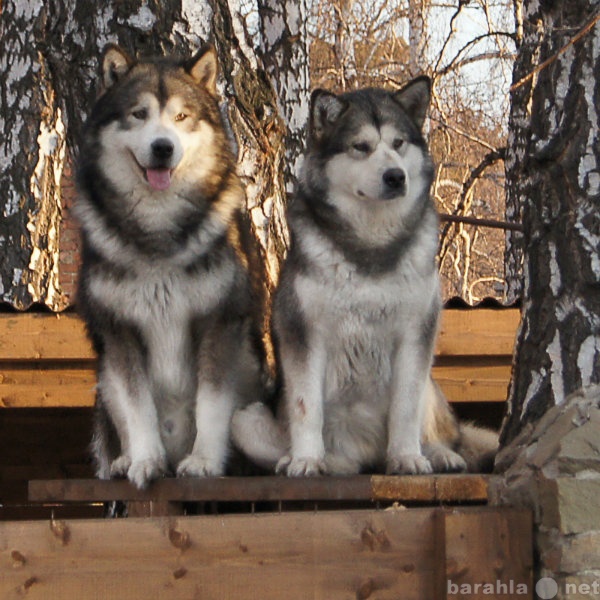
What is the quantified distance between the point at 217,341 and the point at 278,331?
230 millimetres

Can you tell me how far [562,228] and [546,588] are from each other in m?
1.39

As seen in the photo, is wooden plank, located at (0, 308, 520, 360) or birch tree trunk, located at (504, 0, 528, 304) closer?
wooden plank, located at (0, 308, 520, 360)

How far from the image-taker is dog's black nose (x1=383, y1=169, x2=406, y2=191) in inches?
148

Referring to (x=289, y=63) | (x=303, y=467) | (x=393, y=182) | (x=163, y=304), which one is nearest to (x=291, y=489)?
(x=303, y=467)

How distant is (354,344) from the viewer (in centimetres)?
385

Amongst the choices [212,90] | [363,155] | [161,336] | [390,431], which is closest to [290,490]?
[390,431]

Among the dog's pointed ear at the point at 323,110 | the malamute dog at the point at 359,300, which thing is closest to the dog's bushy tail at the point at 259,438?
the malamute dog at the point at 359,300

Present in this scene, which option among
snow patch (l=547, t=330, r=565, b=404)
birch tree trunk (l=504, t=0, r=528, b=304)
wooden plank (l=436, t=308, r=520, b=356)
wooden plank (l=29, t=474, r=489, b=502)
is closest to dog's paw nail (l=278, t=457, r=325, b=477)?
wooden plank (l=29, t=474, r=489, b=502)

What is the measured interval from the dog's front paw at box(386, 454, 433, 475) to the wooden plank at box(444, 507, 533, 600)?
2.13 feet

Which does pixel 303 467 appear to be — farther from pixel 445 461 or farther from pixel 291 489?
pixel 445 461

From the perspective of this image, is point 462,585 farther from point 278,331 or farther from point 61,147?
point 61,147

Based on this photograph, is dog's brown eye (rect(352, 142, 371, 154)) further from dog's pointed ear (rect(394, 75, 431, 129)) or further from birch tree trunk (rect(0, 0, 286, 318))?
birch tree trunk (rect(0, 0, 286, 318))

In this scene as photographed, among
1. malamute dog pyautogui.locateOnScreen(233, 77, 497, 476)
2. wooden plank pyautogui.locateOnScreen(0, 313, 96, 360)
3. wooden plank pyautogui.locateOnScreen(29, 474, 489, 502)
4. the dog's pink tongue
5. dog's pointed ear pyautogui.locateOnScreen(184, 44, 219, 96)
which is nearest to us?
wooden plank pyautogui.locateOnScreen(29, 474, 489, 502)

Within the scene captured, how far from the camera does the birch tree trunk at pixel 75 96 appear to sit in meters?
4.95
